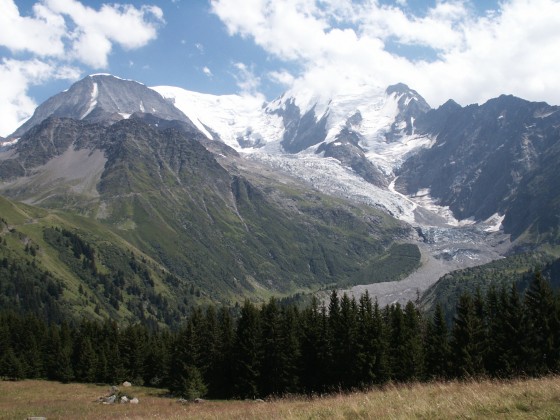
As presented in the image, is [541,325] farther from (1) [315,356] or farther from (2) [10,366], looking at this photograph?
(2) [10,366]

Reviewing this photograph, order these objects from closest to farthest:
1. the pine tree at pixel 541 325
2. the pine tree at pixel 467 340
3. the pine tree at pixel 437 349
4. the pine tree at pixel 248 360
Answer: the pine tree at pixel 541 325 < the pine tree at pixel 467 340 < the pine tree at pixel 248 360 < the pine tree at pixel 437 349

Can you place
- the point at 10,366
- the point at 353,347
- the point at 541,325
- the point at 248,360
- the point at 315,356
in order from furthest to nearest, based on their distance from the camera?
the point at 10,366 < the point at 315,356 < the point at 248,360 < the point at 541,325 < the point at 353,347

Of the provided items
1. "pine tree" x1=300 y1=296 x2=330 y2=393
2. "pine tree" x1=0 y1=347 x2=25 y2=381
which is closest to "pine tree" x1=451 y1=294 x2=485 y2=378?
"pine tree" x1=300 y1=296 x2=330 y2=393

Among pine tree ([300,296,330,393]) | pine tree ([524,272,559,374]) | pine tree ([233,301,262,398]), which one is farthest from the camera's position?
pine tree ([300,296,330,393])

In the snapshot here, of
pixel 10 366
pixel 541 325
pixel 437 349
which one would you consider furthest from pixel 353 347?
pixel 10 366

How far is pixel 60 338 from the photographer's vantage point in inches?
4193

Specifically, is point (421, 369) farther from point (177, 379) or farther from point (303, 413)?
point (303, 413)

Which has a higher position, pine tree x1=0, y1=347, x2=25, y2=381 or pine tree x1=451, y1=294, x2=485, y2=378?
pine tree x1=451, y1=294, x2=485, y2=378

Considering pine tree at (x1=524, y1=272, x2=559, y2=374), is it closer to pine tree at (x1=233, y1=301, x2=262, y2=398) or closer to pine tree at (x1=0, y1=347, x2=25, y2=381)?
pine tree at (x1=233, y1=301, x2=262, y2=398)

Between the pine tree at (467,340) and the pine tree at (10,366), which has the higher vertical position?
the pine tree at (467,340)

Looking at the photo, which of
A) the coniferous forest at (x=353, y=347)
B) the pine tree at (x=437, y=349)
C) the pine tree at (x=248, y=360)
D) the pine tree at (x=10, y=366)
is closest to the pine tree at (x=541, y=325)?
the coniferous forest at (x=353, y=347)

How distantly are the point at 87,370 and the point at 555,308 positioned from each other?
80045mm

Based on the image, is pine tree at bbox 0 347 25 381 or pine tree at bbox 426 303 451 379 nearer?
pine tree at bbox 426 303 451 379

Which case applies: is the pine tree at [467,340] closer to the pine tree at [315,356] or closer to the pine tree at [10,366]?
the pine tree at [315,356]
